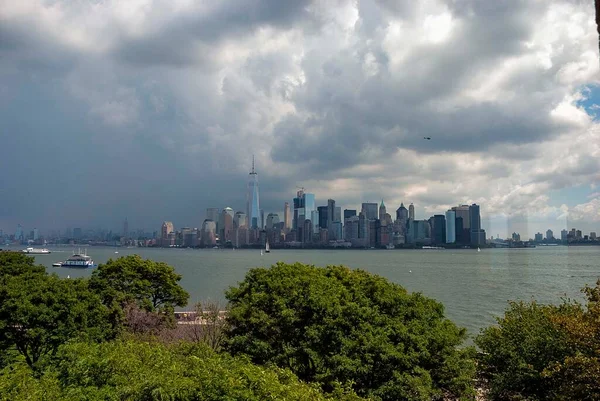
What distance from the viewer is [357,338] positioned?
1530 centimetres

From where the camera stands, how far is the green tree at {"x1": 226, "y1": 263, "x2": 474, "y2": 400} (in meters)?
14.7

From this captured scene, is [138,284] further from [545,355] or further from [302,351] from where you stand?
[545,355]

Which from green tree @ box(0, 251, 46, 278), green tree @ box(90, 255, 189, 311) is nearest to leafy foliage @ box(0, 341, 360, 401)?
green tree @ box(90, 255, 189, 311)

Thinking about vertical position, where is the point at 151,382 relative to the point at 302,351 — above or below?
above

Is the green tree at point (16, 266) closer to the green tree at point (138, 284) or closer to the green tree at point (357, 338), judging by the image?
the green tree at point (138, 284)

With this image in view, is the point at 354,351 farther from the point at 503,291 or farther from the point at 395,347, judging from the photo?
the point at 503,291

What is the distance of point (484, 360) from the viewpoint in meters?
18.6

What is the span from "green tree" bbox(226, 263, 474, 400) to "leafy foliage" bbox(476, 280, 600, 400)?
1.41 metres

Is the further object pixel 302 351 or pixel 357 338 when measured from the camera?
pixel 302 351

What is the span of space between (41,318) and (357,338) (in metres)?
11.5

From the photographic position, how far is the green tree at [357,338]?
1473 centimetres

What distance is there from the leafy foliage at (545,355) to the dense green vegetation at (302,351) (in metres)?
0.04

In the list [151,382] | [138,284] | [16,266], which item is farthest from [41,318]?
[16,266]

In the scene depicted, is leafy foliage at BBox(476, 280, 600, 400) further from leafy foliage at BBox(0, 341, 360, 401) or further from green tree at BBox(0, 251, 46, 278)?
green tree at BBox(0, 251, 46, 278)
